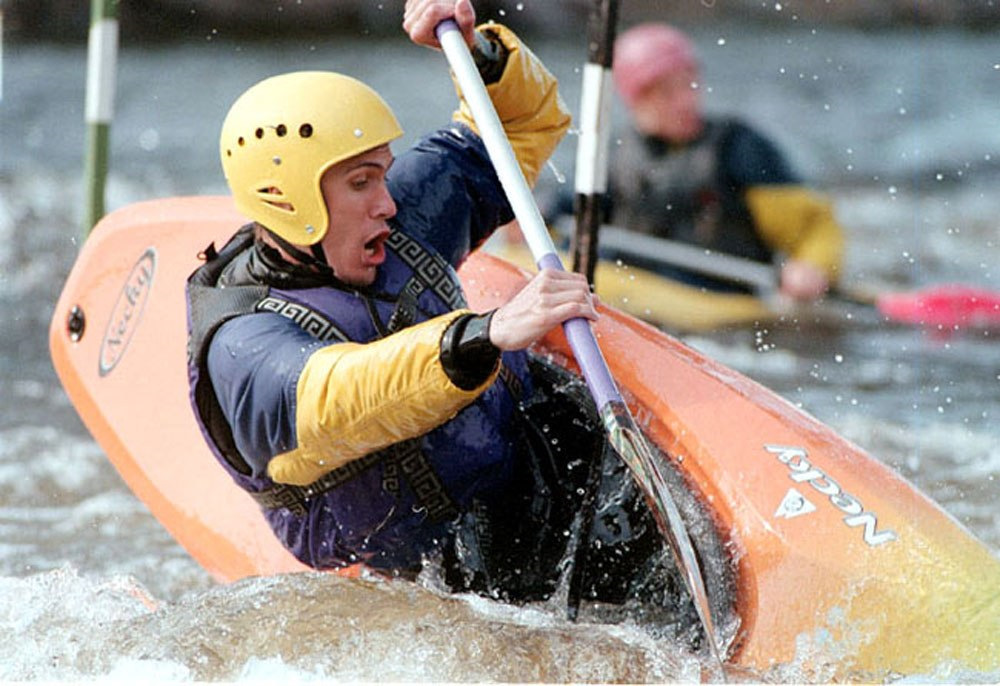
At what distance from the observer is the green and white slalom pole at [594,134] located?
355 cm

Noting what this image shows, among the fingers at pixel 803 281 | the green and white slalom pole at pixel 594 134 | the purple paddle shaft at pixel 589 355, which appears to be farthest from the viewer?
the fingers at pixel 803 281

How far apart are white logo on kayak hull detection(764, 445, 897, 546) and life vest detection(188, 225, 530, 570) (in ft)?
1.41

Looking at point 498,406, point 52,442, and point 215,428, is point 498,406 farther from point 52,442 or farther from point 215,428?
point 52,442

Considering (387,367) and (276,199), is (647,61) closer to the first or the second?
(276,199)

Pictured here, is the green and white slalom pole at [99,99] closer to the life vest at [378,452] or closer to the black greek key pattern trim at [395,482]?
the life vest at [378,452]

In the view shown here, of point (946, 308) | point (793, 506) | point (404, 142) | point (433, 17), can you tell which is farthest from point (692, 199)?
point (793, 506)

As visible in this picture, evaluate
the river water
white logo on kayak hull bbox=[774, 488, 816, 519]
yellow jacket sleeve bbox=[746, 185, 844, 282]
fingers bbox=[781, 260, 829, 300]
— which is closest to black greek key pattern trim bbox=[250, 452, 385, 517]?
the river water

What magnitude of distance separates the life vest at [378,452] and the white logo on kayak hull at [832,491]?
0.43m

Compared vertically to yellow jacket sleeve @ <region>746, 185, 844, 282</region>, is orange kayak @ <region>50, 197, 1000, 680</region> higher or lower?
higher

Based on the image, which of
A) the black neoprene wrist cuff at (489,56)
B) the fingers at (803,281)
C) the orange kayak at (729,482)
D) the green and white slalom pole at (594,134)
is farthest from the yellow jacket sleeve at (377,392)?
the fingers at (803,281)

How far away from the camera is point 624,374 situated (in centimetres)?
268

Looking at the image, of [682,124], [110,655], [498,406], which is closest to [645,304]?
Result: [682,124]

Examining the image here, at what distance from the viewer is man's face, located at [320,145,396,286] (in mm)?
2391

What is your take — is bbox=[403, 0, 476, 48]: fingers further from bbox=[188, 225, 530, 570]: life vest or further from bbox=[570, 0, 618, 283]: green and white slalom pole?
bbox=[570, 0, 618, 283]: green and white slalom pole
